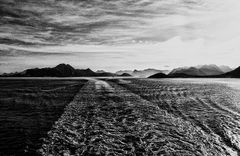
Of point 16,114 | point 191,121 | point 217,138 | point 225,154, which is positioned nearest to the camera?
point 225,154

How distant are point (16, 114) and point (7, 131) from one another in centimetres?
688

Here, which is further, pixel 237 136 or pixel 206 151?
pixel 237 136

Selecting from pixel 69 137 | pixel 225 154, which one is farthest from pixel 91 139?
pixel 225 154

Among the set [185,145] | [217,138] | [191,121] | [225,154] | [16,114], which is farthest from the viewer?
[16,114]

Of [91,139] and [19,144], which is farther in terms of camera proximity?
[91,139]

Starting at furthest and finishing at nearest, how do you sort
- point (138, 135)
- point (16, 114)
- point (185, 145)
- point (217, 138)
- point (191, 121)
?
point (16, 114)
point (191, 121)
point (138, 135)
point (217, 138)
point (185, 145)

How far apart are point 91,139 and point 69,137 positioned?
5.10 feet

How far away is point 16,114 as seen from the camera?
21359mm

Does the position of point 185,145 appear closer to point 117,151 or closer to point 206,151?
point 206,151

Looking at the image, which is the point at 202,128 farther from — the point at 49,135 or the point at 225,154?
the point at 49,135

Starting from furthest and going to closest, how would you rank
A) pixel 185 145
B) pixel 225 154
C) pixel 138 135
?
pixel 138 135, pixel 185 145, pixel 225 154

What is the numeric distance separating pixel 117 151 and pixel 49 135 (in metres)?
5.60

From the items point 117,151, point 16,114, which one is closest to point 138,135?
point 117,151

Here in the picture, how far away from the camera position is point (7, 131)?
49.2 ft
